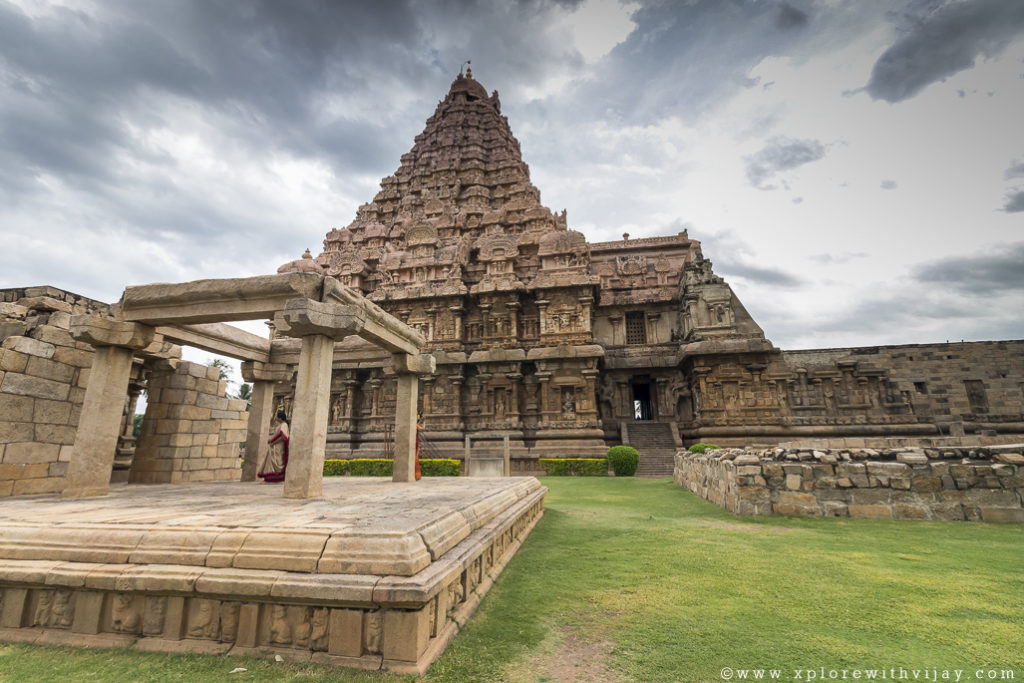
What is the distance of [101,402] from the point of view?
566 centimetres

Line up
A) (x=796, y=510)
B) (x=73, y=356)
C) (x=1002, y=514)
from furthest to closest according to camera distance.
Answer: (x=796, y=510) → (x=73, y=356) → (x=1002, y=514)

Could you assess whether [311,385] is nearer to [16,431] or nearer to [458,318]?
[16,431]

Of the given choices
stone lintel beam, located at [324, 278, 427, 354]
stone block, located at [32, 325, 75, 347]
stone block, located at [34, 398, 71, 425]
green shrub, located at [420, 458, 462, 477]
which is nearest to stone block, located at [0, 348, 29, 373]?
stone block, located at [32, 325, 75, 347]

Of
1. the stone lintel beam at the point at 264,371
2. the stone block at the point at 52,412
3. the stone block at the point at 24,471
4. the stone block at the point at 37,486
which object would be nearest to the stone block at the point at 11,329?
the stone block at the point at 52,412

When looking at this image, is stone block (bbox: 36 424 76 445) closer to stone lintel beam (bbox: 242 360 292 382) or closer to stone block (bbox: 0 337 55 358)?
stone block (bbox: 0 337 55 358)

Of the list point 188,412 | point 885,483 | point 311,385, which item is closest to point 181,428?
point 188,412

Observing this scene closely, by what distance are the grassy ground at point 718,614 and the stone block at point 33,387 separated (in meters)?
4.65

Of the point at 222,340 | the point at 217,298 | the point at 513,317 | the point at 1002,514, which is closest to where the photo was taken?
the point at 217,298

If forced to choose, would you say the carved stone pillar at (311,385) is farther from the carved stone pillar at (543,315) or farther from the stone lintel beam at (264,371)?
the carved stone pillar at (543,315)

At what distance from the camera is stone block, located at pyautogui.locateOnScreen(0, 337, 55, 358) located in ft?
19.0

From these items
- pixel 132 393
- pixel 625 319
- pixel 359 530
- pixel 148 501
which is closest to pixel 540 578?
pixel 359 530

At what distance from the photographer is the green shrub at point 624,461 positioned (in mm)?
15922

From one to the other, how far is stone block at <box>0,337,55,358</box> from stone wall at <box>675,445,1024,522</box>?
10452 mm

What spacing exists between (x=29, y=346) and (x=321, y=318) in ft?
14.4
